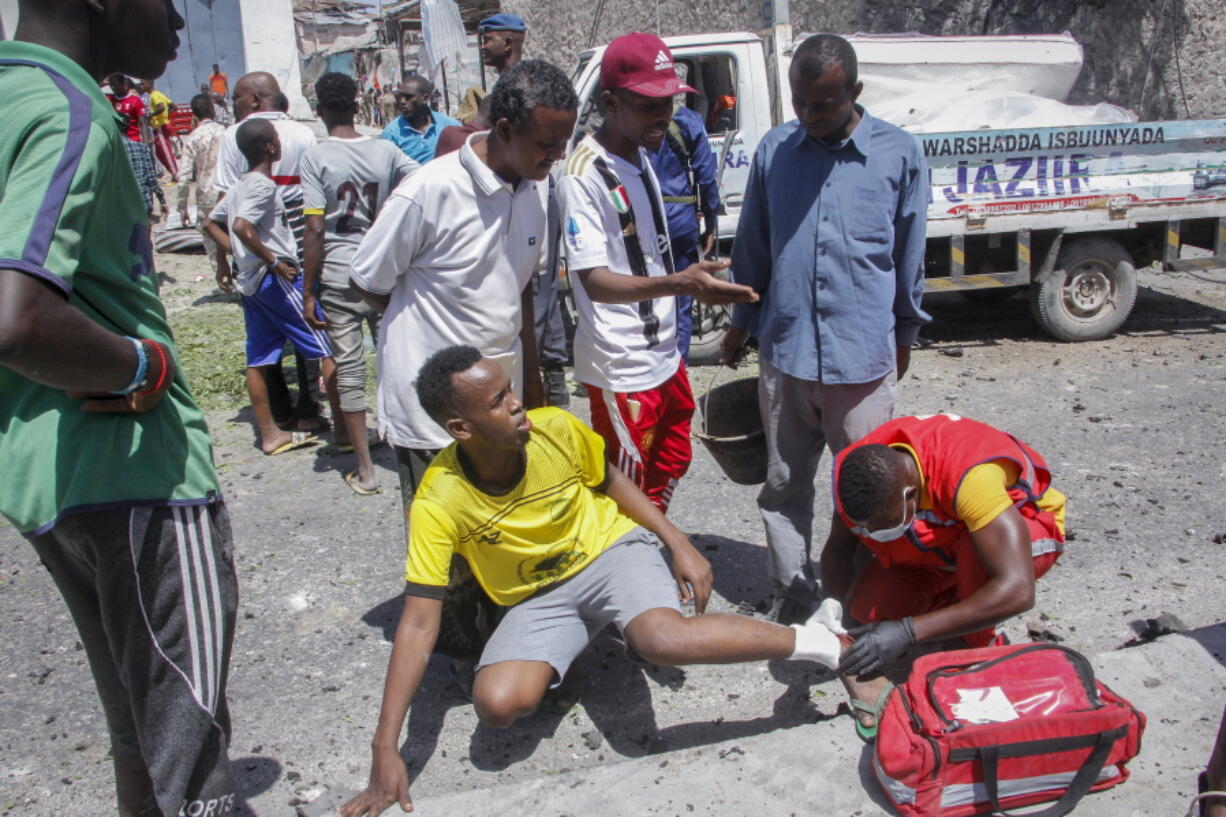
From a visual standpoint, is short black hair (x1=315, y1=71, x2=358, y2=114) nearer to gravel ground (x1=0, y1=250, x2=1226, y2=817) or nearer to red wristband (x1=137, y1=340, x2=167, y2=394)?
gravel ground (x1=0, y1=250, x2=1226, y2=817)

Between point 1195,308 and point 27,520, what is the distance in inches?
357

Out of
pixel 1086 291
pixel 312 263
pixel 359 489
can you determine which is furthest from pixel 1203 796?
pixel 1086 291

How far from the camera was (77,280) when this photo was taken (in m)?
1.75

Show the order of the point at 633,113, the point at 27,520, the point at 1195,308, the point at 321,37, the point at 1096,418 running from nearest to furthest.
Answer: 1. the point at 27,520
2. the point at 633,113
3. the point at 1096,418
4. the point at 1195,308
5. the point at 321,37

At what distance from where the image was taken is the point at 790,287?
3312 millimetres

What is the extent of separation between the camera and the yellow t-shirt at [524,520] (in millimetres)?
2773

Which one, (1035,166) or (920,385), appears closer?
(920,385)

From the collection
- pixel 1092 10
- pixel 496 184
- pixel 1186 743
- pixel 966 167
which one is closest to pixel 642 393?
pixel 496 184

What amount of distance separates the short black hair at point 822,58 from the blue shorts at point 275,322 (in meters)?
3.31

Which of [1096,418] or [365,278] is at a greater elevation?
[365,278]

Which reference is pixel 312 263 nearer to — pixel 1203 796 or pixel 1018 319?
Result: pixel 1203 796

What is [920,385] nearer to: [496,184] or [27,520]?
[496,184]

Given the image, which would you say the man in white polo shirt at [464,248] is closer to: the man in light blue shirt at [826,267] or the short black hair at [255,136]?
the man in light blue shirt at [826,267]

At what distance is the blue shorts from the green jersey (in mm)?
3571
